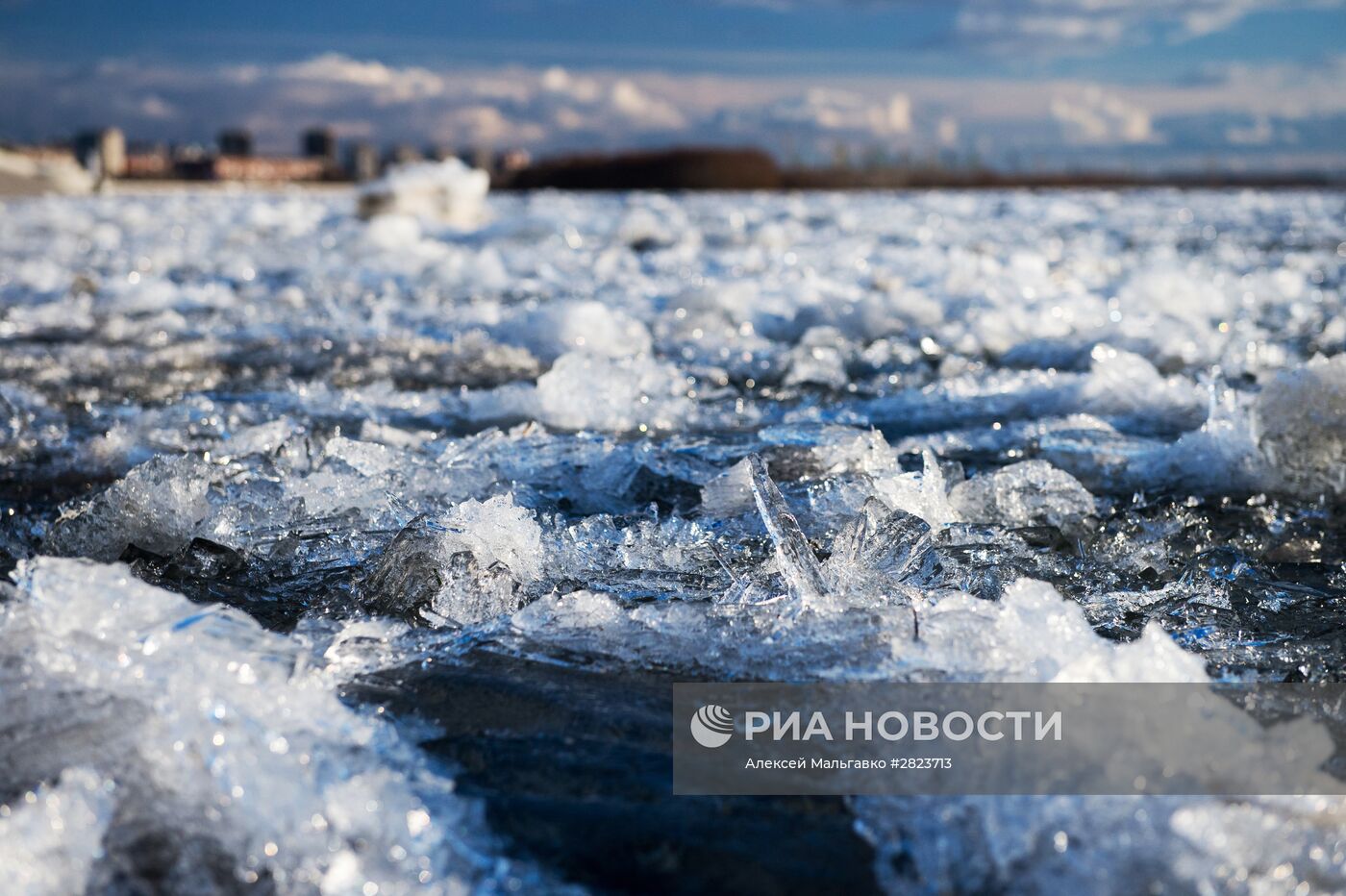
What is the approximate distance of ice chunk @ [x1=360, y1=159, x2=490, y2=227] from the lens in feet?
40.2

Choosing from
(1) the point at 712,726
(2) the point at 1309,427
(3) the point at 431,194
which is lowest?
(1) the point at 712,726

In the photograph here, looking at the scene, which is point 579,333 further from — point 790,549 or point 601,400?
point 790,549

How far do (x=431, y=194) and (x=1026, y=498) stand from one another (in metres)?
11.3

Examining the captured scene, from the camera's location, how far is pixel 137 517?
6.09 ft

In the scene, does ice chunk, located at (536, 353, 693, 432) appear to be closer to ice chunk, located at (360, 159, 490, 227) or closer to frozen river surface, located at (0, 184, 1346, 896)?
frozen river surface, located at (0, 184, 1346, 896)

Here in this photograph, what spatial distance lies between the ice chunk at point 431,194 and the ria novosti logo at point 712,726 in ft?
37.9

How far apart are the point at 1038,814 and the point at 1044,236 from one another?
9.36m

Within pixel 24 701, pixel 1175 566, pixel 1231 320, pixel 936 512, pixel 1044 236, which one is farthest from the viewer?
pixel 1044 236

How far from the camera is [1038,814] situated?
100 cm

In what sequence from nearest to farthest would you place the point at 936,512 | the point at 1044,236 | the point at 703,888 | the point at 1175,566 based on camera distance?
the point at 703,888 < the point at 1175,566 < the point at 936,512 < the point at 1044,236

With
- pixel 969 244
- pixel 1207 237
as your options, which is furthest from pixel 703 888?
pixel 1207 237

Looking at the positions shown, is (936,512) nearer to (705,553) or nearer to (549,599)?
(705,553)

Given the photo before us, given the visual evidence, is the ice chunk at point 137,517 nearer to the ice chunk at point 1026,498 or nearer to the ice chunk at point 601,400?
the ice chunk at point 601,400

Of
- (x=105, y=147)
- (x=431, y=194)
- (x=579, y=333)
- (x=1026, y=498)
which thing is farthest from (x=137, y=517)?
(x=105, y=147)
